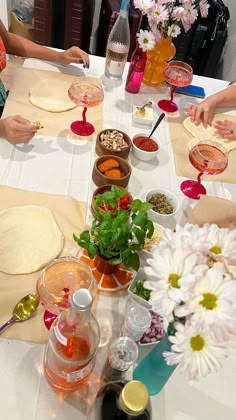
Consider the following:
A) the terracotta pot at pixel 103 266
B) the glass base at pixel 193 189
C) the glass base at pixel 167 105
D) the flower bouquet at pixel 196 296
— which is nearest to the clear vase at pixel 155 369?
the flower bouquet at pixel 196 296

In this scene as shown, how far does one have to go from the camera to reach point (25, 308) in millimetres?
815

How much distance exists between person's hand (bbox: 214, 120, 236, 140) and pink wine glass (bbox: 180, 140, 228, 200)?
20 centimetres

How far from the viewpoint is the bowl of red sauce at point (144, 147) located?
1259 millimetres

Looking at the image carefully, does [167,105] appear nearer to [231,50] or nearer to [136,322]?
[136,322]

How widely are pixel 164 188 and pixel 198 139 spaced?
1.01ft

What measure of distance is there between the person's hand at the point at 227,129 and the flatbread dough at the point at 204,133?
0.05 feet

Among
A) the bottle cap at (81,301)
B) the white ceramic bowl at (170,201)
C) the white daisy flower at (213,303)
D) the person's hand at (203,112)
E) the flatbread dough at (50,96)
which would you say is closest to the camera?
the white daisy flower at (213,303)

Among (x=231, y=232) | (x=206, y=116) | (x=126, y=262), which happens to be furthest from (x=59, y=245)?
(x=206, y=116)

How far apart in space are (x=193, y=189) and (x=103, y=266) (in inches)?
18.2

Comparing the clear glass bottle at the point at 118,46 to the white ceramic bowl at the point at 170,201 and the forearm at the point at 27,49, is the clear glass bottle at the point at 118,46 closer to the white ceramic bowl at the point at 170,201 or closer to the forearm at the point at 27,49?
the forearm at the point at 27,49

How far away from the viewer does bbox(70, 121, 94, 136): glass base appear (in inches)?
51.8

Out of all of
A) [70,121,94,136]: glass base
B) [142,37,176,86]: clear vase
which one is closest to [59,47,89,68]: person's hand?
[142,37,176,86]: clear vase

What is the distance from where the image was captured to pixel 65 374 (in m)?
0.69

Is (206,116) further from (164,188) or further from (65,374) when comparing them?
(65,374)
